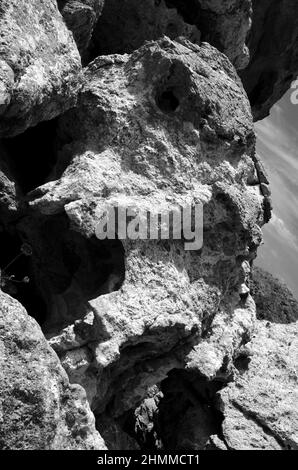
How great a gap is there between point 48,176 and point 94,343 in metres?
3.23

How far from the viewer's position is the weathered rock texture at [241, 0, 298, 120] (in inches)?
712

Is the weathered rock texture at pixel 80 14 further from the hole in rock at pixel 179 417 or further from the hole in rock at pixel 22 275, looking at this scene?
the hole in rock at pixel 179 417

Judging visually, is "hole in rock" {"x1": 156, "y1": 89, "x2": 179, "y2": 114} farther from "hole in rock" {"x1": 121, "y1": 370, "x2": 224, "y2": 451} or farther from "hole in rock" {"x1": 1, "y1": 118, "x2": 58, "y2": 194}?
"hole in rock" {"x1": 121, "y1": 370, "x2": 224, "y2": 451}

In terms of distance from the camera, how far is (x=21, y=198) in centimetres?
963

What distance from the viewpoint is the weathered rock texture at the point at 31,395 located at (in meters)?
6.23

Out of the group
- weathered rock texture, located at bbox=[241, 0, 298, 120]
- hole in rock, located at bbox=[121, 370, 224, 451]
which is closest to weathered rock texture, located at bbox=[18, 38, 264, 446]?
hole in rock, located at bbox=[121, 370, 224, 451]

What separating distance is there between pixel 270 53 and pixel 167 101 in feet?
31.7

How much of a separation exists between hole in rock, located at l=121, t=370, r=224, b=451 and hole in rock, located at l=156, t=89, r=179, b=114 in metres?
4.76

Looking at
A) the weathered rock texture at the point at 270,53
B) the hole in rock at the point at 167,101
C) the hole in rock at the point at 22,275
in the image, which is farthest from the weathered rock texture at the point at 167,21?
the hole in rock at the point at 22,275

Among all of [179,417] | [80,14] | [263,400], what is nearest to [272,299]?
[263,400]

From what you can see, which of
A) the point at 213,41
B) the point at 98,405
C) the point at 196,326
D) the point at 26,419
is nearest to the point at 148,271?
the point at 196,326

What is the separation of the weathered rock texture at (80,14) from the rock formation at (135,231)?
1.1 inches

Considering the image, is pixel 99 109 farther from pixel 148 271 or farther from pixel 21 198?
pixel 148 271

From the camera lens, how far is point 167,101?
1083cm
